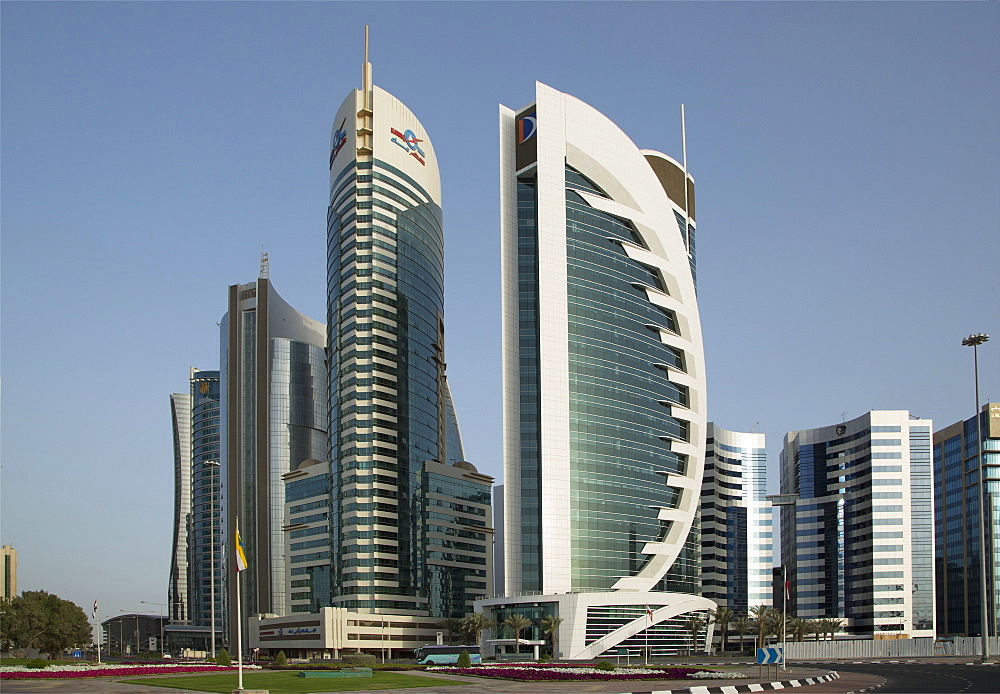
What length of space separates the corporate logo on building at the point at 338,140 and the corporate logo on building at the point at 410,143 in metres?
8.24

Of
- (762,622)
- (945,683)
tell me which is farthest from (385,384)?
(945,683)

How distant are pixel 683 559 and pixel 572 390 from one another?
32.5 meters

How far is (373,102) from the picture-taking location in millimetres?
173250

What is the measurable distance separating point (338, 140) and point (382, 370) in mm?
42889

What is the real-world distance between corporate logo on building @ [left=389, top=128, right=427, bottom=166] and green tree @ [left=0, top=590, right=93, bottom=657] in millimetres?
92756

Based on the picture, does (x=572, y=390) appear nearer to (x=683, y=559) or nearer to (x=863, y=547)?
(x=683, y=559)

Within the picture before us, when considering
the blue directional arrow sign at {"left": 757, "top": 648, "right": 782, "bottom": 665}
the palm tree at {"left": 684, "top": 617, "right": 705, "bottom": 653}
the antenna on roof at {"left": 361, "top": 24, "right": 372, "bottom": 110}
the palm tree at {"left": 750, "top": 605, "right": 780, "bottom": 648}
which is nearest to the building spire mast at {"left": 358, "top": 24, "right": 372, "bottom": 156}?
the antenna on roof at {"left": 361, "top": 24, "right": 372, "bottom": 110}

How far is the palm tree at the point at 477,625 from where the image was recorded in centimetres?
12644

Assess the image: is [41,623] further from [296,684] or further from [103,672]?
[296,684]

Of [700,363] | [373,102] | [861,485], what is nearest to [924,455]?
[861,485]

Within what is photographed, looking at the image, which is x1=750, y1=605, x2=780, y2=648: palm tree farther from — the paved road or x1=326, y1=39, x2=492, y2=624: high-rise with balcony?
the paved road

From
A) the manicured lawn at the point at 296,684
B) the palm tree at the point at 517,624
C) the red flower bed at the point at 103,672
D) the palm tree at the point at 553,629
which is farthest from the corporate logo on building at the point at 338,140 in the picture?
the manicured lawn at the point at 296,684

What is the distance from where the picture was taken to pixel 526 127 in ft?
458

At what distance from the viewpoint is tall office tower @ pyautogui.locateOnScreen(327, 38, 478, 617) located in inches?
6432
